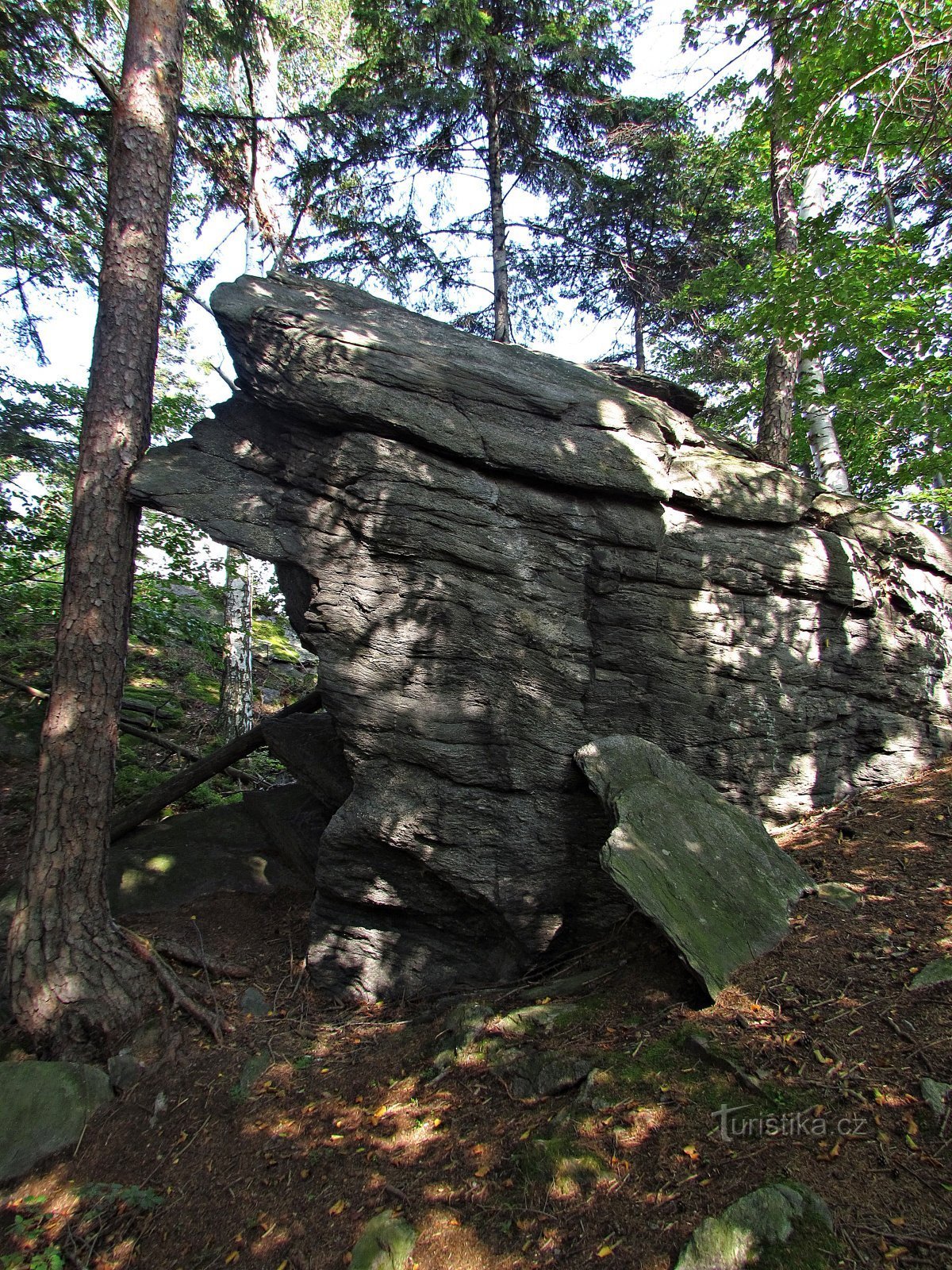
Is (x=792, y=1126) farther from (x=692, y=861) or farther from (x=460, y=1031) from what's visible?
(x=460, y=1031)

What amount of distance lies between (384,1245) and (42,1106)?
8.90 ft

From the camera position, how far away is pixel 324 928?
20.7ft

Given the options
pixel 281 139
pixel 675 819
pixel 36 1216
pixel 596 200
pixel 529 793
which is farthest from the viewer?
pixel 596 200

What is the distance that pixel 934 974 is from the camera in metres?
4.09

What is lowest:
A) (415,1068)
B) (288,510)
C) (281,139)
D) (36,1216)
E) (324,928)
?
(36,1216)

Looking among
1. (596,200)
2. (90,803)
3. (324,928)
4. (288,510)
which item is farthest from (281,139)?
(324,928)

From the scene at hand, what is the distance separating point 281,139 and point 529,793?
1237cm

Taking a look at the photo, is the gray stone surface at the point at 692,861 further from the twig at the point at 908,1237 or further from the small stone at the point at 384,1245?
the small stone at the point at 384,1245

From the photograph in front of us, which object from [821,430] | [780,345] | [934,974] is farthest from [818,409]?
[934,974]

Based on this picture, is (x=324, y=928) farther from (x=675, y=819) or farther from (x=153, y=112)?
(x=153, y=112)

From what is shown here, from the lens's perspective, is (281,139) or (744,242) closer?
(281,139)

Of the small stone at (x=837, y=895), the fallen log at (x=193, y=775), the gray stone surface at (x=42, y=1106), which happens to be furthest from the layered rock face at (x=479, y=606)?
the gray stone surface at (x=42, y=1106)

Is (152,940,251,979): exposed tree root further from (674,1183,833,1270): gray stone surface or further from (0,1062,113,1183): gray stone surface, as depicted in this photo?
(674,1183,833,1270): gray stone surface

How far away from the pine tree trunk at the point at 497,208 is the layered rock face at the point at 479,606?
22.7 ft
